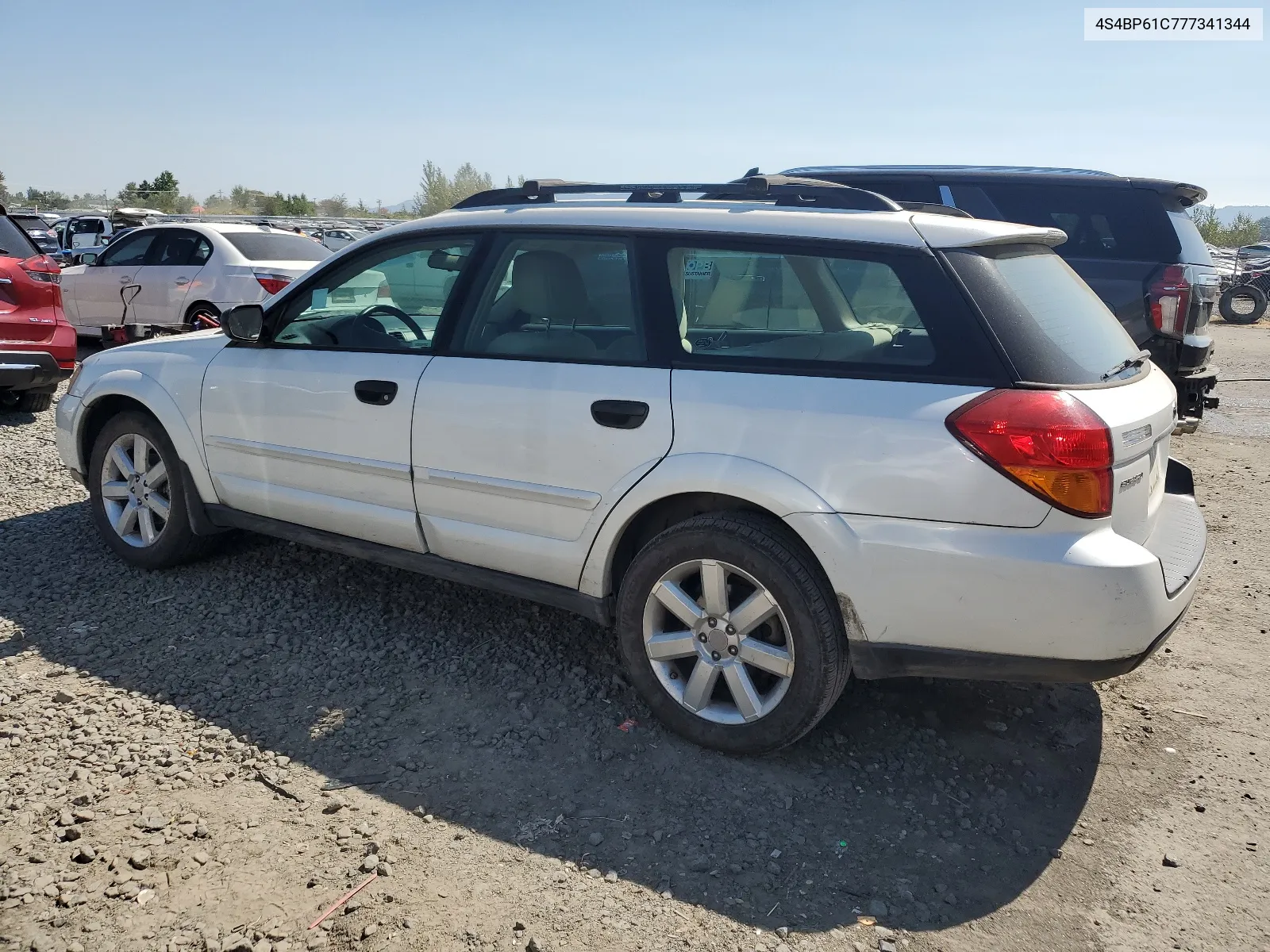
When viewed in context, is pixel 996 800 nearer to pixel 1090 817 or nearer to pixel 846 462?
pixel 1090 817

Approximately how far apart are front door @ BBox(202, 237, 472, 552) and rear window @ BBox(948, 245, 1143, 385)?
79.1 inches

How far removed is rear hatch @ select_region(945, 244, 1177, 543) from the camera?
3033 millimetres

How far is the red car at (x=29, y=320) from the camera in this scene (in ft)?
26.1

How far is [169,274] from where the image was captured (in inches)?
452

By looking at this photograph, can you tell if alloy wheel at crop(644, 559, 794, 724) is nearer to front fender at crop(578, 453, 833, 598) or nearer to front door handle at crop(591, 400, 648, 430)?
front fender at crop(578, 453, 833, 598)

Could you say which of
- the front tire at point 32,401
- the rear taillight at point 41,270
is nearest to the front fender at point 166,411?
the rear taillight at point 41,270

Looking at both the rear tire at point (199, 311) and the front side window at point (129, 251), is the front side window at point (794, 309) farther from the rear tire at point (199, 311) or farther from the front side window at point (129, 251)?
the front side window at point (129, 251)

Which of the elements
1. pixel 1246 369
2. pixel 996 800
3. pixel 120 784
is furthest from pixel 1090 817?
pixel 1246 369

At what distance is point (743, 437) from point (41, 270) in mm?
7269

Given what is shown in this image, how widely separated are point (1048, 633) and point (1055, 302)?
114 centimetres

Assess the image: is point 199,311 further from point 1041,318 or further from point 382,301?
point 1041,318

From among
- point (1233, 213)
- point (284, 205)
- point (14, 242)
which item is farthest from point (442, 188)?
point (1233, 213)

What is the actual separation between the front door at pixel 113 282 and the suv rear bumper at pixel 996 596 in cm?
1098

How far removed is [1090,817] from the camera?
323 cm
